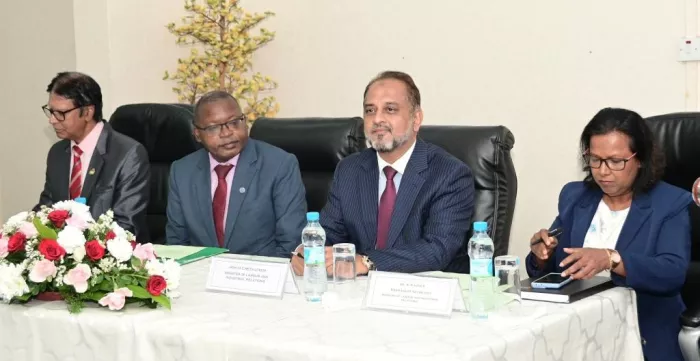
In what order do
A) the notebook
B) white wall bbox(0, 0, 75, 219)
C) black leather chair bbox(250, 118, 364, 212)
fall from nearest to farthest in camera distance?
1. the notebook
2. black leather chair bbox(250, 118, 364, 212)
3. white wall bbox(0, 0, 75, 219)

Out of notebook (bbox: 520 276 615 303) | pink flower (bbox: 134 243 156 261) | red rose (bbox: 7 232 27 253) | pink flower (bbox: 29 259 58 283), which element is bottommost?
notebook (bbox: 520 276 615 303)

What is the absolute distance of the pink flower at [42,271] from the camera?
8.32 feet

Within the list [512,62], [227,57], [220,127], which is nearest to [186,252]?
[220,127]

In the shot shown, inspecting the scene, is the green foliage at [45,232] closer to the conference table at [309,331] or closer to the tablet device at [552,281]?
the conference table at [309,331]

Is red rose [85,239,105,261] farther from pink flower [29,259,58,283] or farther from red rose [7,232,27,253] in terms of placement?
red rose [7,232,27,253]

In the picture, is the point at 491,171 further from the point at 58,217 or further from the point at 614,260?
the point at 58,217

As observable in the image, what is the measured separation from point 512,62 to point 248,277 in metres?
2.34

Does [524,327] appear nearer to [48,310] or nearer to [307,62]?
[48,310]

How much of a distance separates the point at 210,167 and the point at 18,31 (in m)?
2.58

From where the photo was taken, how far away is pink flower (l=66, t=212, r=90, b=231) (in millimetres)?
2654

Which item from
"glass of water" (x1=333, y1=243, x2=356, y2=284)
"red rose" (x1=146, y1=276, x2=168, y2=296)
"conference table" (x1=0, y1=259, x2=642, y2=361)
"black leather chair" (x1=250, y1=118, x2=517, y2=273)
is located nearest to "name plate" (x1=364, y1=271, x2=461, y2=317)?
"conference table" (x1=0, y1=259, x2=642, y2=361)

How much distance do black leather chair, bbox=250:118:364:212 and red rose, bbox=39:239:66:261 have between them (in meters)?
1.43

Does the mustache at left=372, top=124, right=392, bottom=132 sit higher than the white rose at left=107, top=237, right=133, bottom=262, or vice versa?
the mustache at left=372, top=124, right=392, bottom=132

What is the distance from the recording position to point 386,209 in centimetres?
322
